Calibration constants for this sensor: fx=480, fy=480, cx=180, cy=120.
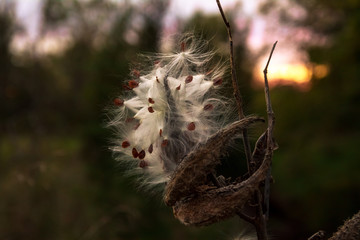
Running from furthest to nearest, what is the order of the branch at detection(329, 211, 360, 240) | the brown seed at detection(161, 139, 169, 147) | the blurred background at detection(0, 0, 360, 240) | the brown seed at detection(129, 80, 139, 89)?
the blurred background at detection(0, 0, 360, 240) < the brown seed at detection(129, 80, 139, 89) < the brown seed at detection(161, 139, 169, 147) < the branch at detection(329, 211, 360, 240)

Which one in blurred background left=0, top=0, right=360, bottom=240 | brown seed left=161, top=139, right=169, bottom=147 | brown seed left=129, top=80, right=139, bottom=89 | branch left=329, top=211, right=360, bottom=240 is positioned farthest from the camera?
blurred background left=0, top=0, right=360, bottom=240

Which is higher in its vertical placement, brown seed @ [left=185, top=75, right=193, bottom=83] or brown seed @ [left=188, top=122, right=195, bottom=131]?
brown seed @ [left=185, top=75, right=193, bottom=83]

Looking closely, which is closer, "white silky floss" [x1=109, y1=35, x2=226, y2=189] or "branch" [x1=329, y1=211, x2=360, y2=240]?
"branch" [x1=329, y1=211, x2=360, y2=240]

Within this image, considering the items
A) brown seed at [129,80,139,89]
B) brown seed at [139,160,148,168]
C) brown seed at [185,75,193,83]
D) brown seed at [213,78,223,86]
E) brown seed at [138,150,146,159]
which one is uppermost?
brown seed at [129,80,139,89]

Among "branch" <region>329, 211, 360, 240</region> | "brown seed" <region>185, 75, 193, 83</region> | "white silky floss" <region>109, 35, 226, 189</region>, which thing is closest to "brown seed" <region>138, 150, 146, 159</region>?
"white silky floss" <region>109, 35, 226, 189</region>

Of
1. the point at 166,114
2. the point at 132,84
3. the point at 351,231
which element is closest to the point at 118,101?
the point at 132,84

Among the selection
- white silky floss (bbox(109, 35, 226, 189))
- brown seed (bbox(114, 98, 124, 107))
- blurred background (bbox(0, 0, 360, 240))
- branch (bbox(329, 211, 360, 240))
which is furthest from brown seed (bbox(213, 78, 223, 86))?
blurred background (bbox(0, 0, 360, 240))

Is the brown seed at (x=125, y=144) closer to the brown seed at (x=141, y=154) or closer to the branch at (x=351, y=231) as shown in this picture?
the brown seed at (x=141, y=154)

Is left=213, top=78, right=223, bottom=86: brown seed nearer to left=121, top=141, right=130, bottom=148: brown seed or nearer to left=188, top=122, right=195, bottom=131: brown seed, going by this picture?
left=188, top=122, right=195, bottom=131: brown seed

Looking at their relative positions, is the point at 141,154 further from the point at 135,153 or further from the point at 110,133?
the point at 110,133

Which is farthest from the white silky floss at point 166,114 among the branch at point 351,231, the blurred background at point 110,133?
the blurred background at point 110,133
